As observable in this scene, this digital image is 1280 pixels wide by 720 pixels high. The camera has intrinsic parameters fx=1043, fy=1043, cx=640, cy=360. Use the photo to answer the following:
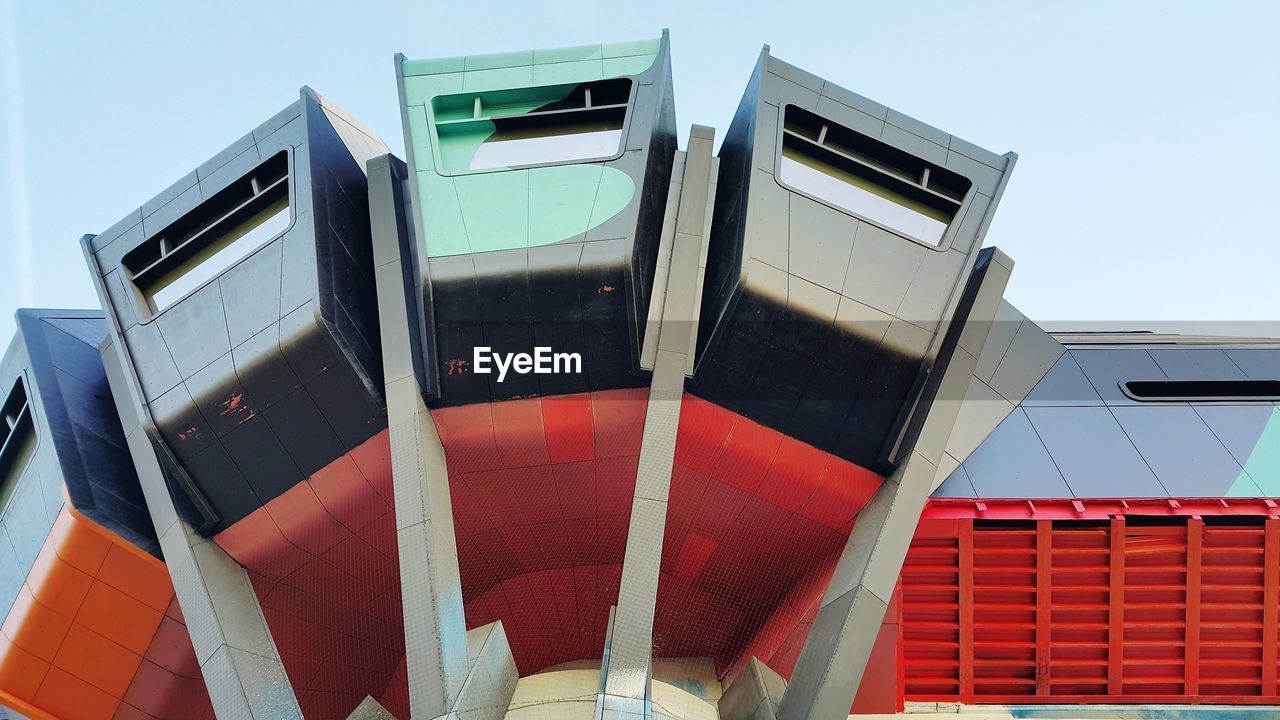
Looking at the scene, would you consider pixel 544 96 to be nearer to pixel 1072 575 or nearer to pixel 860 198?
pixel 860 198

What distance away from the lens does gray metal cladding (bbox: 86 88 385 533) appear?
13.4m

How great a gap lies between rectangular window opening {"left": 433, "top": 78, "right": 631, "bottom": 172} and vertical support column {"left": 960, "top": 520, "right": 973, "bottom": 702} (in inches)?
300

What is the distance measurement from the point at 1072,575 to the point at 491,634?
8549 millimetres

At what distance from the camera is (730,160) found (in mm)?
14992

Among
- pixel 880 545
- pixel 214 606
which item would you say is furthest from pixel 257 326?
pixel 880 545

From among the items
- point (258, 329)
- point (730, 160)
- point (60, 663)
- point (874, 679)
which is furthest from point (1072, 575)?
point (60, 663)

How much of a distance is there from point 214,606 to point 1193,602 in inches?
544

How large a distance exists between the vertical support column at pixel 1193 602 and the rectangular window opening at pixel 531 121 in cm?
1026

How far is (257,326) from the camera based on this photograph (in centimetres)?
1348

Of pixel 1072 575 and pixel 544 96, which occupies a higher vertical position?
pixel 544 96

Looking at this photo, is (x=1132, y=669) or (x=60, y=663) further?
(x=1132, y=669)

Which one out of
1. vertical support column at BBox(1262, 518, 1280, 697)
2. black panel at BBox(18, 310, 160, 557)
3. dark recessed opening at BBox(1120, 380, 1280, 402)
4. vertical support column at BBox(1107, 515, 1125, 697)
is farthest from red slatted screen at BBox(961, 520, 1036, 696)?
black panel at BBox(18, 310, 160, 557)

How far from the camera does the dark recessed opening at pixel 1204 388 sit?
19719 millimetres

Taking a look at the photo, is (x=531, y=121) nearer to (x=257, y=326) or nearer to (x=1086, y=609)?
(x=257, y=326)
